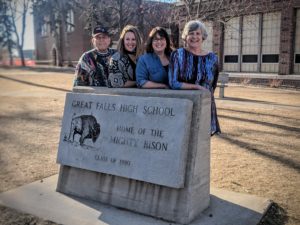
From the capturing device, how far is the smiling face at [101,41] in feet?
15.4

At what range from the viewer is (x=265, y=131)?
8023 mm

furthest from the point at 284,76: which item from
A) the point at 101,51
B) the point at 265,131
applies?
the point at 101,51

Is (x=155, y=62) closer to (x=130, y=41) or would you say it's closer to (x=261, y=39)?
(x=130, y=41)

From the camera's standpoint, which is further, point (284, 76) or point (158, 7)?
point (284, 76)

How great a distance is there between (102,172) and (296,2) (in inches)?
644

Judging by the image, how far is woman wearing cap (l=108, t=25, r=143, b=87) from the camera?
4340 millimetres

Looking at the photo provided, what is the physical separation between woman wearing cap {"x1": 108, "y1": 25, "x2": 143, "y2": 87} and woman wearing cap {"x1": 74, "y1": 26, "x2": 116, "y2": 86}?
27 cm

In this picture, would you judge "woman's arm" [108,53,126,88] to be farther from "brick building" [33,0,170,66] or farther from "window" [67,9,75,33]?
"window" [67,9,75,33]

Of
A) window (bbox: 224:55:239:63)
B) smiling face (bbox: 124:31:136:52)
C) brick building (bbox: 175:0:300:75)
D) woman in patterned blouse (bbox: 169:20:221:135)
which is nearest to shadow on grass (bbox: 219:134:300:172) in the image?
woman in patterned blouse (bbox: 169:20:221:135)

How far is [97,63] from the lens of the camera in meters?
4.75

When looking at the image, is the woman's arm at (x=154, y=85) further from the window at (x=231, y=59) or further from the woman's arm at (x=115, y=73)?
the window at (x=231, y=59)

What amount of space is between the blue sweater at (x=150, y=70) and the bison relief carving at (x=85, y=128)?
67 centimetres

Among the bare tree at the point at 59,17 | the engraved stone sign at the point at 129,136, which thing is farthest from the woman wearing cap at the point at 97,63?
the bare tree at the point at 59,17

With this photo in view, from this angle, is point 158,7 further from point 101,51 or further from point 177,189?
point 177,189
